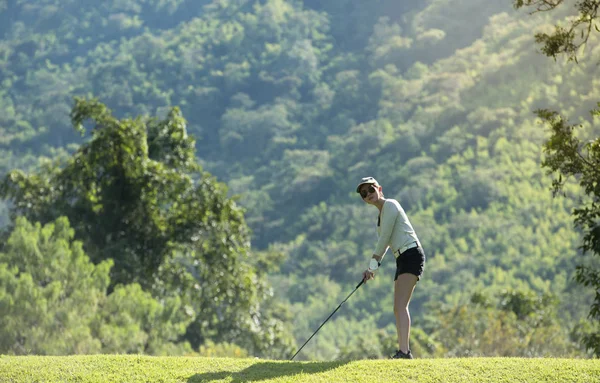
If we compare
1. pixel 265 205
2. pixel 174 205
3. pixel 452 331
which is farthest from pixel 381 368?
pixel 265 205

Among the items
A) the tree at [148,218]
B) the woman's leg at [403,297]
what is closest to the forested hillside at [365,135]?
the tree at [148,218]

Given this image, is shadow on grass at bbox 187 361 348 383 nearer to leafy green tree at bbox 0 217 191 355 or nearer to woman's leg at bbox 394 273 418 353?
woman's leg at bbox 394 273 418 353

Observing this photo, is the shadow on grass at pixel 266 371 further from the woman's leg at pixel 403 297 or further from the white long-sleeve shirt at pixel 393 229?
the white long-sleeve shirt at pixel 393 229

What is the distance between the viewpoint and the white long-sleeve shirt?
→ 428 inches

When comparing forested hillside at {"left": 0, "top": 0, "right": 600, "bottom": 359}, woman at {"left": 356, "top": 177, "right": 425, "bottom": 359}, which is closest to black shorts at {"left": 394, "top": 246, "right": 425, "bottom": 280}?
woman at {"left": 356, "top": 177, "right": 425, "bottom": 359}

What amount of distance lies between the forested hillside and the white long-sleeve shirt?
133 feet

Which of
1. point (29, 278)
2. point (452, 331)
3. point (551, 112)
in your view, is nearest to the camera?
point (551, 112)

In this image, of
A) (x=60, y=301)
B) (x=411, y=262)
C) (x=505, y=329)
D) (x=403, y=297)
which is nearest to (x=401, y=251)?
(x=411, y=262)

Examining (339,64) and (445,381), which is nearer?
(445,381)

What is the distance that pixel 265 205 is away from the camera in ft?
470

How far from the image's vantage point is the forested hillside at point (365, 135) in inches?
4195

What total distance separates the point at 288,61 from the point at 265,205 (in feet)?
194

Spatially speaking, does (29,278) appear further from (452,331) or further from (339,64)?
(339,64)

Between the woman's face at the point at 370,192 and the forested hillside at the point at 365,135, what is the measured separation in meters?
40.6
